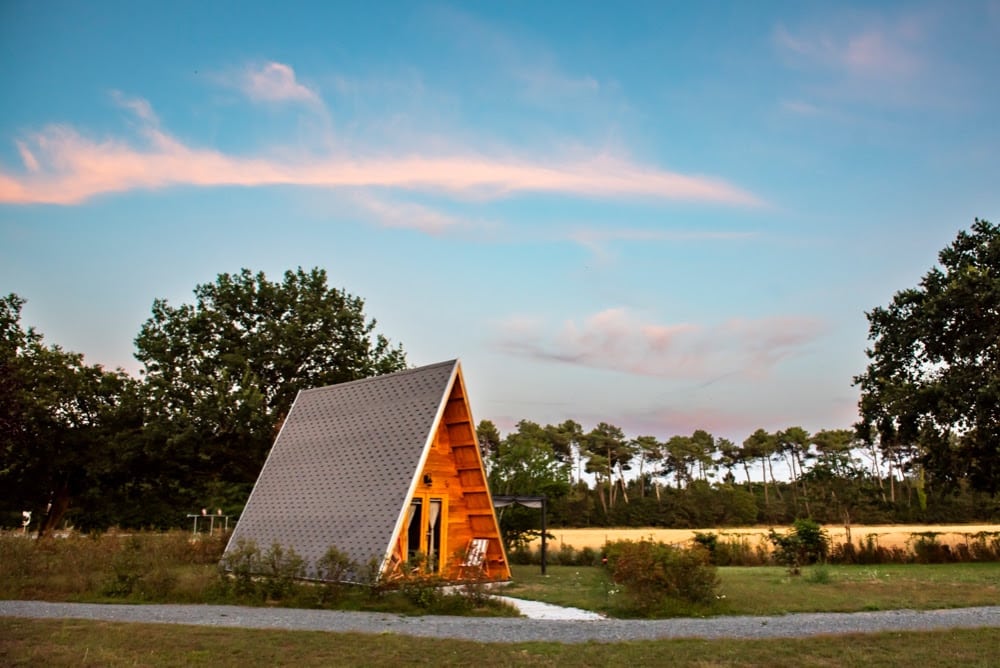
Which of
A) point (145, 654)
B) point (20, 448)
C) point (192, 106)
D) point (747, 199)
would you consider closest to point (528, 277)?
point (747, 199)

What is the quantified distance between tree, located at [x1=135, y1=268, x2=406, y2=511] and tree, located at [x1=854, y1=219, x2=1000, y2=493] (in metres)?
23.0

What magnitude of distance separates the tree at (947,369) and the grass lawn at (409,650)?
1728 centimetres

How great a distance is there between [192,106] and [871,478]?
216 feet

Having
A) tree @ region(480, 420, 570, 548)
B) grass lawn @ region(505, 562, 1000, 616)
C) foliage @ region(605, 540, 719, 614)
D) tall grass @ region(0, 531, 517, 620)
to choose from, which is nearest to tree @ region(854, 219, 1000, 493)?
grass lawn @ region(505, 562, 1000, 616)

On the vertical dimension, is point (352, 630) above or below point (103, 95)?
below

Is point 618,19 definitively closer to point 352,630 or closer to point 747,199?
point 747,199

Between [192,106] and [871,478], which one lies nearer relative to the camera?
[192,106]

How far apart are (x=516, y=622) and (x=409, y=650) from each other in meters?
2.87

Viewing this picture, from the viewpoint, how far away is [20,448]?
31.7 meters

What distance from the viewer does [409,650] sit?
329 inches

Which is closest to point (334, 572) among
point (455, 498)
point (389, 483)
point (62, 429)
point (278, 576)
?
point (278, 576)

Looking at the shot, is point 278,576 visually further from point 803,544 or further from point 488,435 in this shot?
point 488,435

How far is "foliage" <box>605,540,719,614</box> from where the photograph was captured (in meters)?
12.2

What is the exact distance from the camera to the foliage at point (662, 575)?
1225 cm
